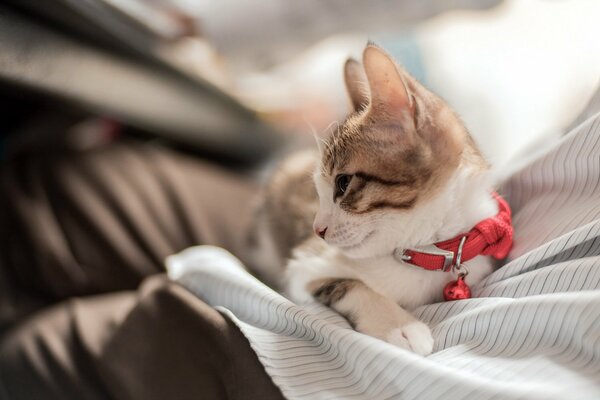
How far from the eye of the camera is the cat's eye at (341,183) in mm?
804

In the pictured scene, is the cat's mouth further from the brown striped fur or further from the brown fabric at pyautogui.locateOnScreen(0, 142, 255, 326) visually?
the brown fabric at pyautogui.locateOnScreen(0, 142, 255, 326)

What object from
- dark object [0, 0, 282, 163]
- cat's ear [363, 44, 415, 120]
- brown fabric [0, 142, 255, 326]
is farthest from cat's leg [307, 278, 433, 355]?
dark object [0, 0, 282, 163]

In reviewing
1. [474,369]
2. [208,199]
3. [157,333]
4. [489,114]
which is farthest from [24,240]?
[489,114]

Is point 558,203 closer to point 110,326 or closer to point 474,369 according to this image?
point 474,369

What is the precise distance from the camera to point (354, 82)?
0.94 meters

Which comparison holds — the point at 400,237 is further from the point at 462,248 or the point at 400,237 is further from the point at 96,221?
the point at 96,221

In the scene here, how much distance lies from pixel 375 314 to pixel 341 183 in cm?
21

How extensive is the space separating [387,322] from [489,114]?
870 millimetres

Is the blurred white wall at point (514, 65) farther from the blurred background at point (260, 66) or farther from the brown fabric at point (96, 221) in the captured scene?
the brown fabric at point (96, 221)

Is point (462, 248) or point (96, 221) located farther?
point (96, 221)

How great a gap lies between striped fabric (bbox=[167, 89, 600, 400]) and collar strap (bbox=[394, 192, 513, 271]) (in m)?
0.04

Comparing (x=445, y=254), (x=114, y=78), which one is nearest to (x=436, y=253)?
(x=445, y=254)

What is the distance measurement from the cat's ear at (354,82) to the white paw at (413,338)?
0.39 meters

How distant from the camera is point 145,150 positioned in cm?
149
